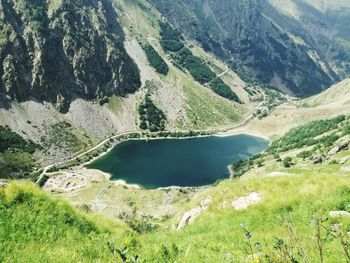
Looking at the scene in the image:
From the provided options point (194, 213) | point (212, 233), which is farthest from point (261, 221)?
point (194, 213)

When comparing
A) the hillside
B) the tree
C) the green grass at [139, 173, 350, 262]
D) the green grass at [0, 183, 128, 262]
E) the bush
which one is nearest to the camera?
the hillside

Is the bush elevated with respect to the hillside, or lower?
lower

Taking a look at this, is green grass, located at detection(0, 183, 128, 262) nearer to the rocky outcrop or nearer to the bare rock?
the bare rock

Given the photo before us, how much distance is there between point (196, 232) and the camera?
65.0 ft

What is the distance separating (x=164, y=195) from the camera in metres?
172

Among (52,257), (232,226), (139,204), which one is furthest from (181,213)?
(139,204)

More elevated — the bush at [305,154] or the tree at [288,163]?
the tree at [288,163]

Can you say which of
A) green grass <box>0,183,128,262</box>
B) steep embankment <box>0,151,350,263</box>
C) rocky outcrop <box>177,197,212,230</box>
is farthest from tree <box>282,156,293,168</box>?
green grass <box>0,183,128,262</box>

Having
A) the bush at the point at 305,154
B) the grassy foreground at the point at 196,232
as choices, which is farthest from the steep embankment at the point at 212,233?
the bush at the point at 305,154

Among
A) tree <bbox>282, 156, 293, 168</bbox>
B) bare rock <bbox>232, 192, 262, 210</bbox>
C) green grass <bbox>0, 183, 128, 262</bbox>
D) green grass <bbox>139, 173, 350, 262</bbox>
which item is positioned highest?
green grass <bbox>0, 183, 128, 262</bbox>

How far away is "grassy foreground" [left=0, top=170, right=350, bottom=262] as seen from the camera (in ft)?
34.7

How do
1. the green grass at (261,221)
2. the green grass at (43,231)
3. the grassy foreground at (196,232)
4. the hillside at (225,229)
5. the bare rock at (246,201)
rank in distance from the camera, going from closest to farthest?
1. the grassy foreground at (196,232)
2. the hillside at (225,229)
3. the green grass at (43,231)
4. the green grass at (261,221)
5. the bare rock at (246,201)

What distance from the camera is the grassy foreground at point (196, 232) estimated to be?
1057 centimetres

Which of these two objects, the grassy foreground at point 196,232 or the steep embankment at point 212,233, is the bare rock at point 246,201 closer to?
the steep embankment at point 212,233
